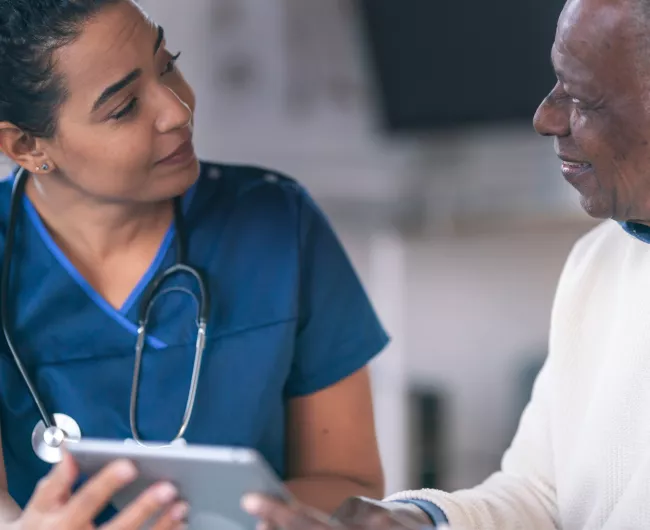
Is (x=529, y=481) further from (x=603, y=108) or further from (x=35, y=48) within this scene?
(x=35, y=48)

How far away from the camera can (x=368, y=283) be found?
10.8 ft

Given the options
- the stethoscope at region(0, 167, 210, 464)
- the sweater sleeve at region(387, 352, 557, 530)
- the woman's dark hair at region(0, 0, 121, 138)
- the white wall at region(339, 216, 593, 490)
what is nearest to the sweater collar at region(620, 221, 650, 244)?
the sweater sleeve at region(387, 352, 557, 530)

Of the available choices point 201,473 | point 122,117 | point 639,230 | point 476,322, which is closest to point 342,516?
point 201,473

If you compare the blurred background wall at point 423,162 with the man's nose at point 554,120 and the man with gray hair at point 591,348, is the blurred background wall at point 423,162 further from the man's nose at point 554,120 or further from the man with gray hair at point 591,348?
the man's nose at point 554,120

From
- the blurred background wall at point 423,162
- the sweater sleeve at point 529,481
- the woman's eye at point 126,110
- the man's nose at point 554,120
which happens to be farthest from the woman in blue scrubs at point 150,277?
the blurred background wall at point 423,162

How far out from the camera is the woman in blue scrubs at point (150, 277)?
1158 millimetres

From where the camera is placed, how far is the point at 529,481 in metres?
1.16

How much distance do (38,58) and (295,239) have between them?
40 centimetres

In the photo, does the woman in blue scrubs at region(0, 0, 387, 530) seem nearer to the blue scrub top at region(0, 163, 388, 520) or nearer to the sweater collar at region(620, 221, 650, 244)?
the blue scrub top at region(0, 163, 388, 520)

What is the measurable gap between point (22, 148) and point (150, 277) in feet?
0.75

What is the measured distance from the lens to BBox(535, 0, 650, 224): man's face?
2.92 ft

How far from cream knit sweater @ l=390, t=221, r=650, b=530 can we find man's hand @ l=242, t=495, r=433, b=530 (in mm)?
67

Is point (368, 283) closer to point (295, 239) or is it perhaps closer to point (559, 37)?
point (295, 239)

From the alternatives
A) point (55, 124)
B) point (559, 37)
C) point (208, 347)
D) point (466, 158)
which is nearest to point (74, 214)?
point (55, 124)
